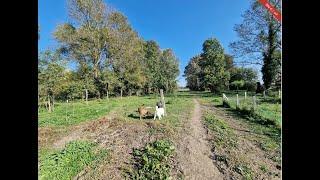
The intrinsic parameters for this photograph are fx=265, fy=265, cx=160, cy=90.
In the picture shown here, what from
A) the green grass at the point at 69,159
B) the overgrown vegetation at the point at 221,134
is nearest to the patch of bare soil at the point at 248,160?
the overgrown vegetation at the point at 221,134

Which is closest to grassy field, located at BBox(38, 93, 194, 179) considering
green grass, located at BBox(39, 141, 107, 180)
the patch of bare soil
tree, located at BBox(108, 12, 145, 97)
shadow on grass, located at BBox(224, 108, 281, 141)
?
green grass, located at BBox(39, 141, 107, 180)

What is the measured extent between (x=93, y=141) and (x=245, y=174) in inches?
156

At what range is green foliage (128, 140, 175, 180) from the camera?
484 centimetres

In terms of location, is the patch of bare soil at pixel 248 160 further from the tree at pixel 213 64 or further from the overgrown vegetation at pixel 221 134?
the tree at pixel 213 64

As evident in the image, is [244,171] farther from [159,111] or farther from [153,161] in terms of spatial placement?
[159,111]

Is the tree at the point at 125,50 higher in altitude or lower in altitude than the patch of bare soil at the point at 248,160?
higher

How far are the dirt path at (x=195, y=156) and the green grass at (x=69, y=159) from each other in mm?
1826

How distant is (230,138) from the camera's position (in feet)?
24.5

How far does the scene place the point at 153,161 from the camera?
A: 5.42 m

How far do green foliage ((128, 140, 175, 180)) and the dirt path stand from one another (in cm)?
27

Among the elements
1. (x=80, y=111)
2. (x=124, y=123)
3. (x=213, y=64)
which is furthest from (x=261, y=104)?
(x=80, y=111)

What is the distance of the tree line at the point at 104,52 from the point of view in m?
5.40
